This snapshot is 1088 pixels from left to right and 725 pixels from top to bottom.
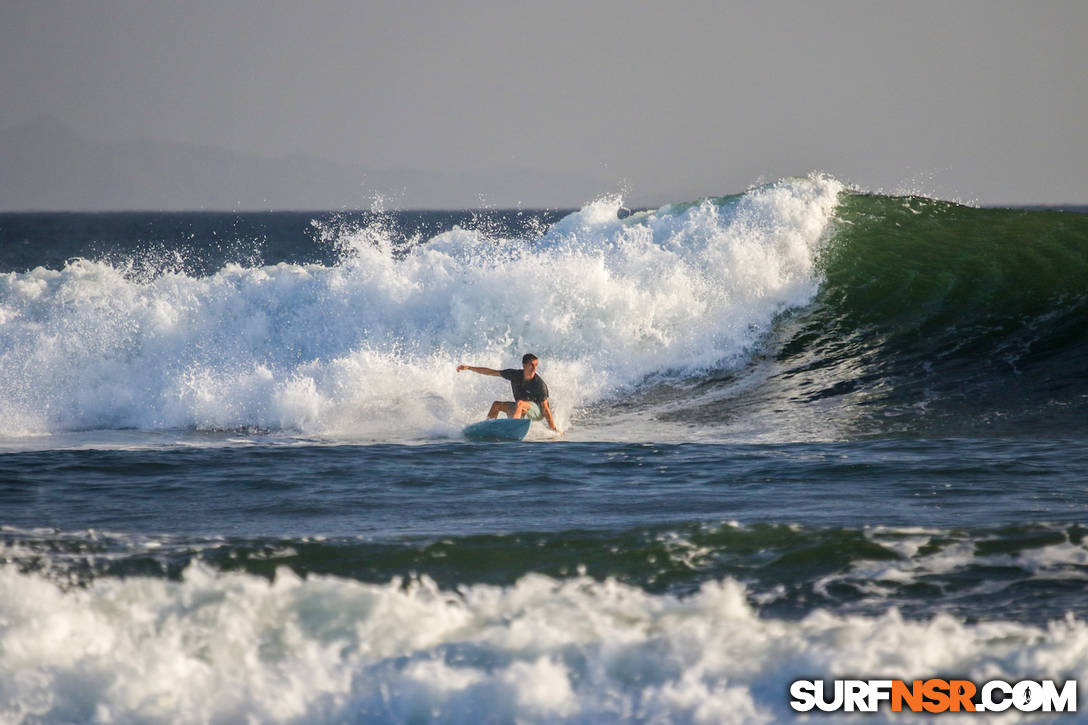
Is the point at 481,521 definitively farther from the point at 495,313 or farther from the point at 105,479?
the point at 495,313

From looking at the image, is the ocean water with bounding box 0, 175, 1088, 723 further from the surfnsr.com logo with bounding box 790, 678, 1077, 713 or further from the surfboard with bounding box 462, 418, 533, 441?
the surfboard with bounding box 462, 418, 533, 441

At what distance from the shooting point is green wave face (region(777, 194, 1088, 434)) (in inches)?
491

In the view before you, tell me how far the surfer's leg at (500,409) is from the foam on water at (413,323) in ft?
3.07

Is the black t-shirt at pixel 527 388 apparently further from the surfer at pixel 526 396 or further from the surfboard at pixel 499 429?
the surfboard at pixel 499 429

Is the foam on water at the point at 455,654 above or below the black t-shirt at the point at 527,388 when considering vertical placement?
below

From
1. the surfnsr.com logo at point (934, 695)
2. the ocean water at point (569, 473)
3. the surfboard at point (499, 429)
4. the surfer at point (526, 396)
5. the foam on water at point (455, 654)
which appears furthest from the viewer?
the surfer at point (526, 396)

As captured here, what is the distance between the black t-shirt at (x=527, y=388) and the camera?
1260 centimetres

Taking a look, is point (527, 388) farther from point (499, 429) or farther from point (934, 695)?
point (934, 695)

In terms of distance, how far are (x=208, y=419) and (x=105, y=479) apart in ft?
14.7

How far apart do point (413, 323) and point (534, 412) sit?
5.16m

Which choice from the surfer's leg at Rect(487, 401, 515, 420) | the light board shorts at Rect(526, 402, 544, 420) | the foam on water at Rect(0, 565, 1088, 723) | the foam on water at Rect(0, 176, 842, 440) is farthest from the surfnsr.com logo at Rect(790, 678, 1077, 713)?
the foam on water at Rect(0, 176, 842, 440)

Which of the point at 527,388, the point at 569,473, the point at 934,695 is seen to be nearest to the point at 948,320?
the point at 527,388

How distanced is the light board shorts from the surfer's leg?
206 mm

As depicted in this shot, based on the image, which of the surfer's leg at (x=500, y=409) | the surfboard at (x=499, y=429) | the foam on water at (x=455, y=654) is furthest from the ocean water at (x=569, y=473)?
the surfer's leg at (x=500, y=409)
